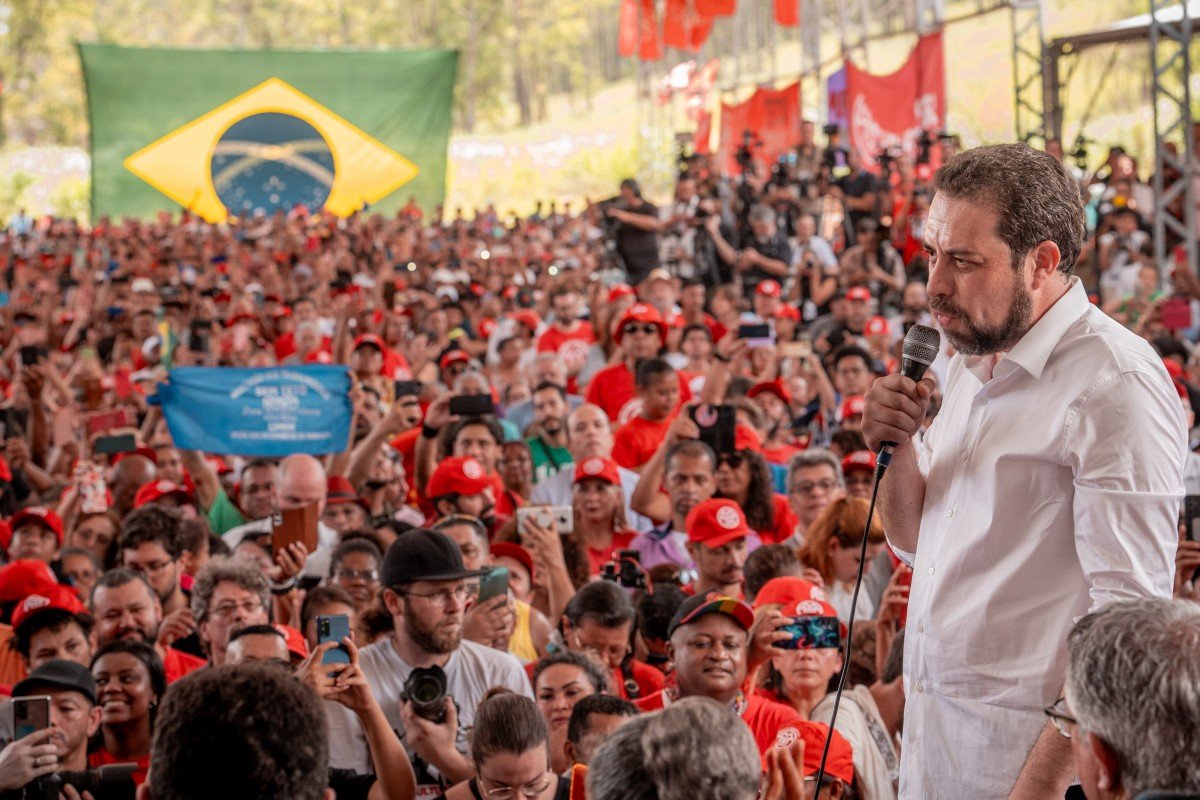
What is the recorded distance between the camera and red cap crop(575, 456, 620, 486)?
7133 millimetres

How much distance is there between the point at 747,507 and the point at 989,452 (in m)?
4.73

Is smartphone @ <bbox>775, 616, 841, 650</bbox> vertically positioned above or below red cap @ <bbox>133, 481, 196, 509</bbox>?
below

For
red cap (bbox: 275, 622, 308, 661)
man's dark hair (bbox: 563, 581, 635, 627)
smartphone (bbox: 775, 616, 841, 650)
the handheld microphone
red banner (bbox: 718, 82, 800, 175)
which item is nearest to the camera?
the handheld microphone

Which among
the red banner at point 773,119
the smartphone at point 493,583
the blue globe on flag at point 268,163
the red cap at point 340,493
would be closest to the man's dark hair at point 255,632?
the smartphone at point 493,583

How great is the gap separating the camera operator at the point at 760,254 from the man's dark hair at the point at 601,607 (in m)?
9.09

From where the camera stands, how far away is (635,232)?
14.5 meters

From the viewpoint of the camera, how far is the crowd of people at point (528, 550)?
245 centimetres

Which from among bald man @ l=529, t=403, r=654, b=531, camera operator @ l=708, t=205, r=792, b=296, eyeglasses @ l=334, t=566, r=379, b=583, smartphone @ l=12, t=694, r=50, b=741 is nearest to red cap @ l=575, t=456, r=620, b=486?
bald man @ l=529, t=403, r=654, b=531

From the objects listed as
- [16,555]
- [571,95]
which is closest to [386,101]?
[16,555]

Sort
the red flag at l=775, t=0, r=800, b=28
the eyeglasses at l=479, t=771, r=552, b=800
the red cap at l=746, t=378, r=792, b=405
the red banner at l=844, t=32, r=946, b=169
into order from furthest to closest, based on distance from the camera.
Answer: the red flag at l=775, t=0, r=800, b=28, the red banner at l=844, t=32, r=946, b=169, the red cap at l=746, t=378, r=792, b=405, the eyeglasses at l=479, t=771, r=552, b=800

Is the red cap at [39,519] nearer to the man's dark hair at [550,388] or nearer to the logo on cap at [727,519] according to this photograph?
the man's dark hair at [550,388]

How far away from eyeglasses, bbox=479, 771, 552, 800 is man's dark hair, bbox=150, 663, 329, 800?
6.08ft

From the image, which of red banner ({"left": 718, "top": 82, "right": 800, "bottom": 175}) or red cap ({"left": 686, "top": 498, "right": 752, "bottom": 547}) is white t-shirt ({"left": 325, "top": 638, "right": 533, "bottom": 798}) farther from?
red banner ({"left": 718, "top": 82, "right": 800, "bottom": 175})

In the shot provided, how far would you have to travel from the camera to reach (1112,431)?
2396 mm
